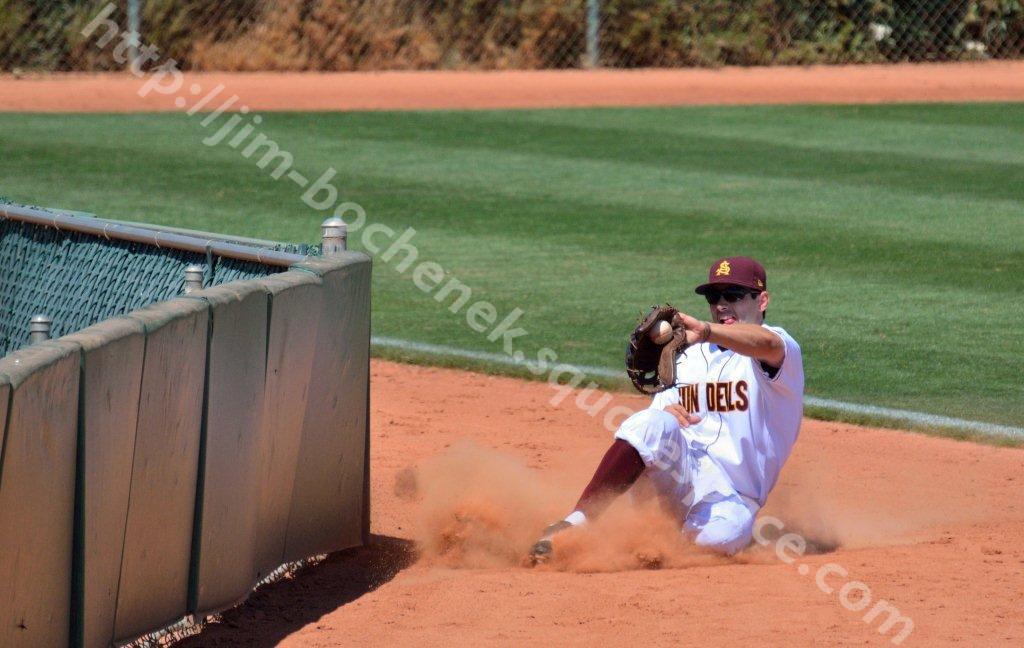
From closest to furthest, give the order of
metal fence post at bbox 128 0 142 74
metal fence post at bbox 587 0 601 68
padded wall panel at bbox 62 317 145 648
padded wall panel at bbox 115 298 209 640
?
padded wall panel at bbox 62 317 145 648 → padded wall panel at bbox 115 298 209 640 → metal fence post at bbox 128 0 142 74 → metal fence post at bbox 587 0 601 68

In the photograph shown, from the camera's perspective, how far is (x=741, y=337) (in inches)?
186

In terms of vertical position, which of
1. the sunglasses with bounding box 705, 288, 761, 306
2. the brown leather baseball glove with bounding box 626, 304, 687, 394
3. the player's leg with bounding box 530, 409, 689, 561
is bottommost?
the player's leg with bounding box 530, 409, 689, 561

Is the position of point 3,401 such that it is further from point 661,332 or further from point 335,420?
point 661,332

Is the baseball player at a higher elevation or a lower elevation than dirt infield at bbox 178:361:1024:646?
higher

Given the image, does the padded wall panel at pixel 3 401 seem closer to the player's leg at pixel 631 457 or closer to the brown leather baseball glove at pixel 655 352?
the brown leather baseball glove at pixel 655 352

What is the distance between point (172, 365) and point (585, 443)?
3180 millimetres

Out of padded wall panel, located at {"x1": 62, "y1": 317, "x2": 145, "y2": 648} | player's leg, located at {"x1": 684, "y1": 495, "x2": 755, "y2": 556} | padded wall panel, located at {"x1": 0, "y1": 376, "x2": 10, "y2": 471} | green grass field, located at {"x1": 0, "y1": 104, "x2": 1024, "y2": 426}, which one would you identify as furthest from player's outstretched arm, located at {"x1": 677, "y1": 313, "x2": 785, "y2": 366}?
green grass field, located at {"x1": 0, "y1": 104, "x2": 1024, "y2": 426}

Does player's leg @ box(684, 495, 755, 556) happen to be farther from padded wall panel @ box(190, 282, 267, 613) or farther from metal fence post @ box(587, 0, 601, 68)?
metal fence post @ box(587, 0, 601, 68)

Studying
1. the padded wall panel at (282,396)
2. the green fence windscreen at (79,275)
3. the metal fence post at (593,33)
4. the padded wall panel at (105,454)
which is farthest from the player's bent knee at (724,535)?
the metal fence post at (593,33)

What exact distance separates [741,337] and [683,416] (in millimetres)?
533

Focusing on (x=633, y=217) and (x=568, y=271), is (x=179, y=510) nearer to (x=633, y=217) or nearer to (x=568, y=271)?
(x=568, y=271)

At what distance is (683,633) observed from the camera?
408 cm

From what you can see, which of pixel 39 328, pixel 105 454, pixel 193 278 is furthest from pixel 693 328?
pixel 39 328

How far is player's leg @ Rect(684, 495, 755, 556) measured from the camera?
4977mm
